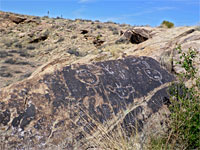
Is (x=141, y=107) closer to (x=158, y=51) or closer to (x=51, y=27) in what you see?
(x=158, y=51)

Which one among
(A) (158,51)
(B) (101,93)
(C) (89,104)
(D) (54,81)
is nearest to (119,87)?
(B) (101,93)

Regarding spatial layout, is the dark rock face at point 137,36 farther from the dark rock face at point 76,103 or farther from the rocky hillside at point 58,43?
the dark rock face at point 76,103

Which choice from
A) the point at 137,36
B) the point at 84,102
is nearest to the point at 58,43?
the point at 137,36

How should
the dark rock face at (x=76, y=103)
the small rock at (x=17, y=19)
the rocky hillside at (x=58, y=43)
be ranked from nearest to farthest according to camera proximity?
the dark rock face at (x=76, y=103) < the rocky hillside at (x=58, y=43) < the small rock at (x=17, y=19)

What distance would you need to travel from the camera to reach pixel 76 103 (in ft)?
9.11

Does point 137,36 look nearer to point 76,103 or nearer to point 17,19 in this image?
point 76,103

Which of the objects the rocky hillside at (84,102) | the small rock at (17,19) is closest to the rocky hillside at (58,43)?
the small rock at (17,19)

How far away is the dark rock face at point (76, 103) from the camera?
7.94 feet

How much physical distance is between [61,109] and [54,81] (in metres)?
0.46

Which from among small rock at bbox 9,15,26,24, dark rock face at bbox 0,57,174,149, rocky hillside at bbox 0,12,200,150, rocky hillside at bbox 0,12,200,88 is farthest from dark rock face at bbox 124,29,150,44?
small rock at bbox 9,15,26,24

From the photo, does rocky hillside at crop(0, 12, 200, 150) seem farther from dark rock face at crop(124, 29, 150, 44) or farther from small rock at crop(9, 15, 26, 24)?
small rock at crop(9, 15, 26, 24)

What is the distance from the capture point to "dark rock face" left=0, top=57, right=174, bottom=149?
7.94 feet

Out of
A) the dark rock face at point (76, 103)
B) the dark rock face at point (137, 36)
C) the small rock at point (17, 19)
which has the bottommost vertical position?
the dark rock face at point (76, 103)

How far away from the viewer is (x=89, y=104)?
9.27 ft
